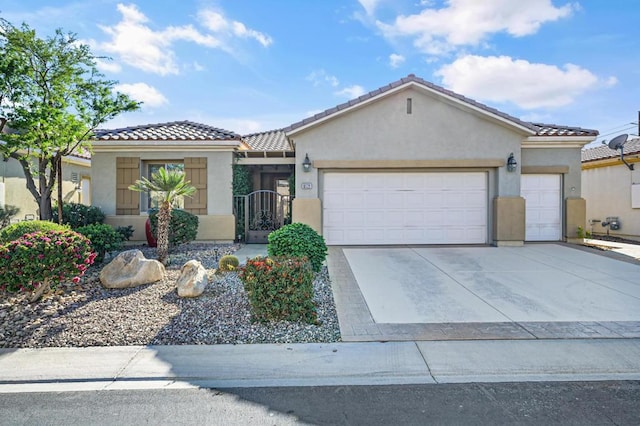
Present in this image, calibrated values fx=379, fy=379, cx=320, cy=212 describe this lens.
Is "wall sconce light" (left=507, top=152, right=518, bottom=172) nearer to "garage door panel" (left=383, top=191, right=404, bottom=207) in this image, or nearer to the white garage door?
the white garage door

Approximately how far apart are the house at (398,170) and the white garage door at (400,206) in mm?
33

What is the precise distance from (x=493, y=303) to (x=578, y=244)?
28.1ft

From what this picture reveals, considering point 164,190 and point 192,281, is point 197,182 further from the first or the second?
point 192,281

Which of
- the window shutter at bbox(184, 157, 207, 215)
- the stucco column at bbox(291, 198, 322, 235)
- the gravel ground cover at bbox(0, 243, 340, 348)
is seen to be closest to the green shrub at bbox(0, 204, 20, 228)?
the window shutter at bbox(184, 157, 207, 215)

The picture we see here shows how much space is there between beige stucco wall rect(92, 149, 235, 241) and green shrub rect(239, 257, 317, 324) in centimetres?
788

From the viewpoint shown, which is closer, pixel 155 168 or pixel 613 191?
pixel 155 168

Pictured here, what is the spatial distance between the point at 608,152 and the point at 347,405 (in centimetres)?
1924

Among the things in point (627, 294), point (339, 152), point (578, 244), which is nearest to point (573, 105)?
point (578, 244)

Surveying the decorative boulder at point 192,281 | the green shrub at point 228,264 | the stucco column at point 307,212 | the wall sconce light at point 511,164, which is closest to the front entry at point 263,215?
the stucco column at point 307,212

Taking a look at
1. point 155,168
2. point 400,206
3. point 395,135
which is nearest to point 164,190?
point 155,168

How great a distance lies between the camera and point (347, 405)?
360cm

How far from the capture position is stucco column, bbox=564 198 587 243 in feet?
43.0

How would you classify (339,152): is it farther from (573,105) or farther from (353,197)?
(573,105)

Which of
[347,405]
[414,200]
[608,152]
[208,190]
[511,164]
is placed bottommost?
[347,405]
